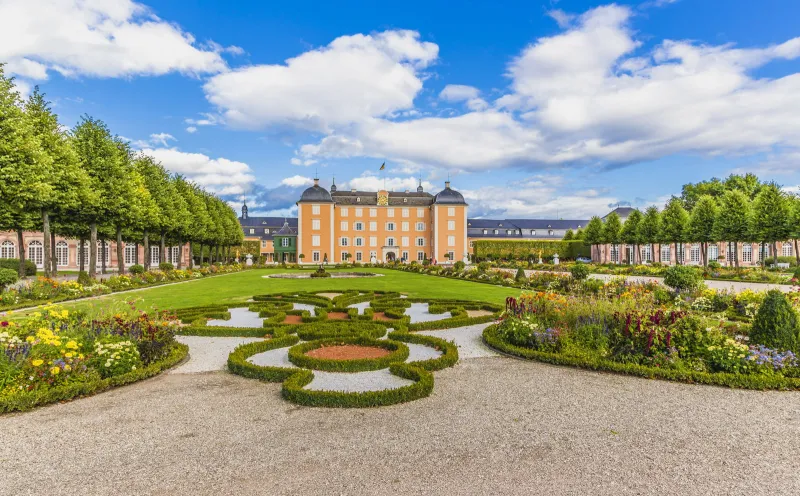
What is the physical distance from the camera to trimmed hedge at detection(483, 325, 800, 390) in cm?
587

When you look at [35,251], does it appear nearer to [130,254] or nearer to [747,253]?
[130,254]

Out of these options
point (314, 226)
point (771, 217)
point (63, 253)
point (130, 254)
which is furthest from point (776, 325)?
point (63, 253)

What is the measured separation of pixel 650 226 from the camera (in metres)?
44.5

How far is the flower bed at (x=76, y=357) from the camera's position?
539cm

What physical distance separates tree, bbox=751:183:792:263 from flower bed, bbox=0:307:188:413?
41773 mm

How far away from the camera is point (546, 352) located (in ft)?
24.5

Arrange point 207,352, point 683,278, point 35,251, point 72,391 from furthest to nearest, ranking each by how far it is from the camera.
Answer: point 35,251
point 683,278
point 207,352
point 72,391

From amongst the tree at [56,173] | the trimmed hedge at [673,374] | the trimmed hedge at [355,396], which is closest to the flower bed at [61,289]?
the tree at [56,173]

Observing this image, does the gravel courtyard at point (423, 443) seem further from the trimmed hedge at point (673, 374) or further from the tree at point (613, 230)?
the tree at point (613, 230)

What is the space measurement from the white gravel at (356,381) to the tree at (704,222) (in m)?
41.1

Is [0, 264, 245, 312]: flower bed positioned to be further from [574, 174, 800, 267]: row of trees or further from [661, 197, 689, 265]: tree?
[661, 197, 689, 265]: tree

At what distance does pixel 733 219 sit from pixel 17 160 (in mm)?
47400

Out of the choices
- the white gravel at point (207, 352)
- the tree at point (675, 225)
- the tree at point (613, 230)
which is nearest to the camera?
the white gravel at point (207, 352)

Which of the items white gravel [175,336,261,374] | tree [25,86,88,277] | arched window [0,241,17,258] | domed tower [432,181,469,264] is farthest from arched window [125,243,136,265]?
white gravel [175,336,261,374]
